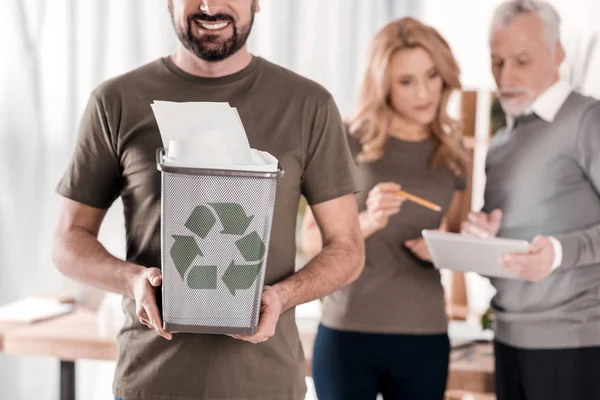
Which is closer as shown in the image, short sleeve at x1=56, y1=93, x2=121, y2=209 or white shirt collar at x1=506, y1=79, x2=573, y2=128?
short sleeve at x1=56, y1=93, x2=121, y2=209

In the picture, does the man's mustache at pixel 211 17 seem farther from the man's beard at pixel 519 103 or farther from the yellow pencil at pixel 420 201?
the man's beard at pixel 519 103

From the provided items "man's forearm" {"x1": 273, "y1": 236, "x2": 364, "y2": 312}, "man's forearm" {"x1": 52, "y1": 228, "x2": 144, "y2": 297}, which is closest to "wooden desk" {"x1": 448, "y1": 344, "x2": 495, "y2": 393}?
Result: "man's forearm" {"x1": 273, "y1": 236, "x2": 364, "y2": 312}

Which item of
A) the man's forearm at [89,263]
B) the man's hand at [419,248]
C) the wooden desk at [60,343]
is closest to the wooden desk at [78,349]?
the wooden desk at [60,343]

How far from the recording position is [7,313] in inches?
101

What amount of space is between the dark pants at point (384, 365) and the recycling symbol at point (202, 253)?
0.82m

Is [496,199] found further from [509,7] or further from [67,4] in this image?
[67,4]

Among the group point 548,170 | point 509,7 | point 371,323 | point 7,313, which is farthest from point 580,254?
point 7,313

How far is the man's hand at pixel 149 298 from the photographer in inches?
44.8

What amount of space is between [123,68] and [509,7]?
163 cm

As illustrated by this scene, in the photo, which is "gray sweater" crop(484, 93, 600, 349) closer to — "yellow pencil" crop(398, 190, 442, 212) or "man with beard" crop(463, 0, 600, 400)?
"man with beard" crop(463, 0, 600, 400)

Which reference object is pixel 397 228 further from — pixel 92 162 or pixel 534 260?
pixel 92 162

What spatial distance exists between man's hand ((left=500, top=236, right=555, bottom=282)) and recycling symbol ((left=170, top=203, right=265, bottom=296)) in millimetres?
844

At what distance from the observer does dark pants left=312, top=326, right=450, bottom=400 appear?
6.15ft

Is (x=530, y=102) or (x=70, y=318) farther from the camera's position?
(x=70, y=318)
